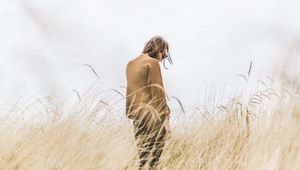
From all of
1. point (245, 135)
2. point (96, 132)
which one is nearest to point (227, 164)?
point (245, 135)

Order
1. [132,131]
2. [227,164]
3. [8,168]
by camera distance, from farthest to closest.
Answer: [132,131], [227,164], [8,168]

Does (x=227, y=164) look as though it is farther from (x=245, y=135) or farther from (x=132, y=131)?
(x=132, y=131)

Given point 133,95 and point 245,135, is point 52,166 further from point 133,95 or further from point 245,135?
point 245,135

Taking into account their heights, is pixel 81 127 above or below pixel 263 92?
above

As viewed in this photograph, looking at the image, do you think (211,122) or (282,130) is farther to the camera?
(211,122)

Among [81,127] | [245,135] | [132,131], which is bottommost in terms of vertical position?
[245,135]

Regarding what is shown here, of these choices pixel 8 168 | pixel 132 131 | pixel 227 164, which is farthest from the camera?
pixel 132 131

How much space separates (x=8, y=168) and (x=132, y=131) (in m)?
1.11

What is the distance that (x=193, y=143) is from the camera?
4254 mm

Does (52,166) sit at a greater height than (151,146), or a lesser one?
greater

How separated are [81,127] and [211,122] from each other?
39.6 inches

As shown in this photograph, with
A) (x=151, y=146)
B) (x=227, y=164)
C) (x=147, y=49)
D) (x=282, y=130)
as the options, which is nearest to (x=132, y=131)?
(x=151, y=146)

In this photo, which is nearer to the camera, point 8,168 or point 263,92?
point 8,168

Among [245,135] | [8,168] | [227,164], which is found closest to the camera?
[8,168]
